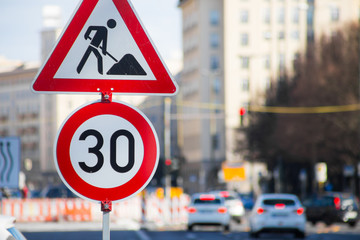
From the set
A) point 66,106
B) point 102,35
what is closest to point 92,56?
point 102,35

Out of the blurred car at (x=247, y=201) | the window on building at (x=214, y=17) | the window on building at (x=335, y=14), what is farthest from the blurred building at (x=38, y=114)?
the blurred car at (x=247, y=201)

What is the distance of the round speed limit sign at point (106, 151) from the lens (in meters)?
5.80

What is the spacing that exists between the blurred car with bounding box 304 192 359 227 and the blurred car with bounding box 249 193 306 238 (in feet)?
38.6

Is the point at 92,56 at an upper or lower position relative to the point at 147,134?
upper

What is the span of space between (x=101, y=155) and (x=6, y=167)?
1687 cm

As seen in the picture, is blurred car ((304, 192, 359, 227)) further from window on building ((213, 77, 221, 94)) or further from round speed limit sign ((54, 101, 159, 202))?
window on building ((213, 77, 221, 94))

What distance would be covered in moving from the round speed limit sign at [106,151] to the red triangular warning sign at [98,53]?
221 millimetres

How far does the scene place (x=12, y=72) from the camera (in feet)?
384

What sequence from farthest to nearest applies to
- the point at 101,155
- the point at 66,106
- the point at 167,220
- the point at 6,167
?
1. the point at 66,106
2. the point at 167,220
3. the point at 6,167
4. the point at 101,155

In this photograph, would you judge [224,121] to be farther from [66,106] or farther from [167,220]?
[167,220]

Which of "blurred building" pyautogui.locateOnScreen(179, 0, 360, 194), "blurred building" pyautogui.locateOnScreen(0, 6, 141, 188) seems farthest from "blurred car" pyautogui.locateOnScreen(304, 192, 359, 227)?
"blurred building" pyautogui.locateOnScreen(0, 6, 141, 188)

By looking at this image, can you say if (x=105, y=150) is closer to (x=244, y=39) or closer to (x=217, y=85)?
(x=244, y=39)

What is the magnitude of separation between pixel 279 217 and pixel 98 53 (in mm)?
28284

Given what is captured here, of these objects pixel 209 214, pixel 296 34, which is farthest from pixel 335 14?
pixel 209 214
